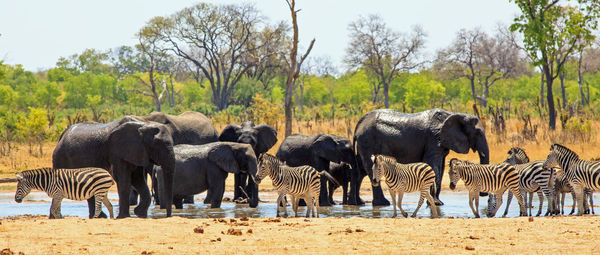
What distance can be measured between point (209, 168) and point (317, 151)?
2.83 metres

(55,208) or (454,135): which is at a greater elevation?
(454,135)

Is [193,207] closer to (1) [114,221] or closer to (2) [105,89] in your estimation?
(1) [114,221]

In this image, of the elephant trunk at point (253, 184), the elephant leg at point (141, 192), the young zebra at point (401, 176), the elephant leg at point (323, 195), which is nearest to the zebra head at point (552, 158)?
the young zebra at point (401, 176)

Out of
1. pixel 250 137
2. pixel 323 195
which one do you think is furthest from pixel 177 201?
pixel 250 137

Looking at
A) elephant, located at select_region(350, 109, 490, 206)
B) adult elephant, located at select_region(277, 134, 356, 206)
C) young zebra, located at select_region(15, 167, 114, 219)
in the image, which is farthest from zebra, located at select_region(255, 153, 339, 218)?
adult elephant, located at select_region(277, 134, 356, 206)

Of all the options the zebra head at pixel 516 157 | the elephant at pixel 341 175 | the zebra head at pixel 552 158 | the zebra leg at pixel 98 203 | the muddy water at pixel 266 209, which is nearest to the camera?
the zebra leg at pixel 98 203

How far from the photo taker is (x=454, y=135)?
1789 centimetres

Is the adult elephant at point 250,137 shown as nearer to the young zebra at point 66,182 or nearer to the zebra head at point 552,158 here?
the young zebra at point 66,182

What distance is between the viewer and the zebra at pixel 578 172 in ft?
42.5

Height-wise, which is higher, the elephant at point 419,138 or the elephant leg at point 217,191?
the elephant at point 419,138

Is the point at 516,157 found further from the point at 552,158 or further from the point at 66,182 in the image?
the point at 66,182

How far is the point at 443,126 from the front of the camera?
17812 mm

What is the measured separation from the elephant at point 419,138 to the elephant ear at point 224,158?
307 cm

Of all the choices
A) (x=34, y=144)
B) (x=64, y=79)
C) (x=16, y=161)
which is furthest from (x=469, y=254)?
(x=64, y=79)
